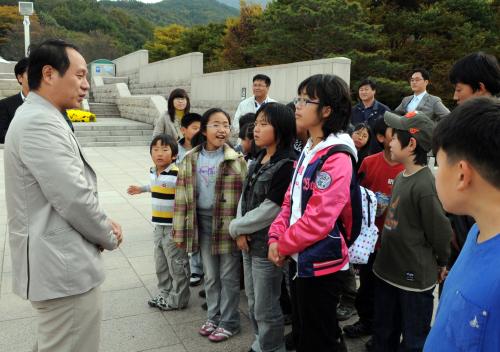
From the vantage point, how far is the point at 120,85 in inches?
841

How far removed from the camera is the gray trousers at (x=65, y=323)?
193 cm

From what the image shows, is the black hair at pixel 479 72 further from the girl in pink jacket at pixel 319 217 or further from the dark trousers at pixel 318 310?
the dark trousers at pixel 318 310

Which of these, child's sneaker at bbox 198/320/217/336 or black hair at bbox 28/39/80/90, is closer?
black hair at bbox 28/39/80/90

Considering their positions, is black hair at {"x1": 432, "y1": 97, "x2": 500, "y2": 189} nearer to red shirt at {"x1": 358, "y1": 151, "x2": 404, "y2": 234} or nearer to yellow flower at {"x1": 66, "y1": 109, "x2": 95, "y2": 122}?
red shirt at {"x1": 358, "y1": 151, "x2": 404, "y2": 234}

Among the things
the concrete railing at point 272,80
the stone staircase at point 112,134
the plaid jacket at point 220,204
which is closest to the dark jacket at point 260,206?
the plaid jacket at point 220,204

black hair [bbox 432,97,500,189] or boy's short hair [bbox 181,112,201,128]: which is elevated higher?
black hair [bbox 432,97,500,189]

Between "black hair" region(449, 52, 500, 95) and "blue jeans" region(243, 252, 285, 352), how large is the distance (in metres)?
1.58

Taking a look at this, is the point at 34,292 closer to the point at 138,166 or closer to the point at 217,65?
the point at 138,166

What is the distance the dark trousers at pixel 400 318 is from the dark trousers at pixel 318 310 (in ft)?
1.46

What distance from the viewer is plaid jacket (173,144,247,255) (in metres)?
3.02

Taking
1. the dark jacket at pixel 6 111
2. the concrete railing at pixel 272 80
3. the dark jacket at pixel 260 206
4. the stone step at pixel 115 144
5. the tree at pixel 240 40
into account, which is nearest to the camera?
the dark jacket at pixel 260 206

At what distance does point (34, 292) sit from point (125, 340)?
132cm

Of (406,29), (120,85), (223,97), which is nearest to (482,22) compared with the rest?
(406,29)

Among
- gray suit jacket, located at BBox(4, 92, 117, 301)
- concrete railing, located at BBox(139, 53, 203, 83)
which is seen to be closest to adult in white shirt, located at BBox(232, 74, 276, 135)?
gray suit jacket, located at BBox(4, 92, 117, 301)
